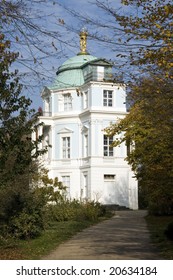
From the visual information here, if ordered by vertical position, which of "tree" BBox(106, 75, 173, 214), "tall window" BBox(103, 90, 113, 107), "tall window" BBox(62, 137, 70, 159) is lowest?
"tree" BBox(106, 75, 173, 214)

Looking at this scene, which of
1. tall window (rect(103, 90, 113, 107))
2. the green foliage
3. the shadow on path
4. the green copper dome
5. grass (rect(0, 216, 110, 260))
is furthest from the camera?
the green copper dome

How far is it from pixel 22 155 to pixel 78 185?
28524 millimetres

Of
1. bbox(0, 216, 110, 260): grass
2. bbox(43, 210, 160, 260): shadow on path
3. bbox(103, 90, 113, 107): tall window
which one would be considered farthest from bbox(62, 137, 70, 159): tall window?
bbox(43, 210, 160, 260): shadow on path

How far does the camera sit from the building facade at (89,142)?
4572 cm

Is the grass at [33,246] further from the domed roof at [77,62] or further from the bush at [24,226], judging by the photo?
the domed roof at [77,62]

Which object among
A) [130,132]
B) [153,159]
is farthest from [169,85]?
[130,132]

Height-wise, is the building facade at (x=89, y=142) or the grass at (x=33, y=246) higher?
the building facade at (x=89, y=142)

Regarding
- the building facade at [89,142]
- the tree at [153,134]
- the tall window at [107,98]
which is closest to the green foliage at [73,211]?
the tree at [153,134]

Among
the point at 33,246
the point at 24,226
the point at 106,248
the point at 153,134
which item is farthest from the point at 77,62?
the point at 106,248

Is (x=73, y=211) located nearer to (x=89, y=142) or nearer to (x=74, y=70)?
(x=89, y=142)

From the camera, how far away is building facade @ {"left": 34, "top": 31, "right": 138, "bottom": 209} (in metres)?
45.7

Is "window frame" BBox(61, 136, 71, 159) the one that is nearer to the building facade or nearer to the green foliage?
the building facade

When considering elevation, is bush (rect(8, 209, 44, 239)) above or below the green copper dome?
below

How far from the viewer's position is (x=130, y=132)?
27688 millimetres
